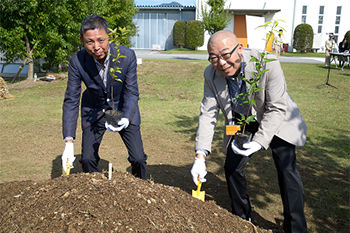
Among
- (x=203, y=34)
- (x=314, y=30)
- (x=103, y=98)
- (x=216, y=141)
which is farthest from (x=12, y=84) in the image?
(x=314, y=30)

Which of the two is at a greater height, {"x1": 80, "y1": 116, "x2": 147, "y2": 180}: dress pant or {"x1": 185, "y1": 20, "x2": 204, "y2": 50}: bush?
{"x1": 185, "y1": 20, "x2": 204, "y2": 50}: bush

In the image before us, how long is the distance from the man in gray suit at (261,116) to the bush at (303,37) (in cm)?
2679

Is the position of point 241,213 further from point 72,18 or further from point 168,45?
point 168,45

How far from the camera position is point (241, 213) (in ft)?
10.6

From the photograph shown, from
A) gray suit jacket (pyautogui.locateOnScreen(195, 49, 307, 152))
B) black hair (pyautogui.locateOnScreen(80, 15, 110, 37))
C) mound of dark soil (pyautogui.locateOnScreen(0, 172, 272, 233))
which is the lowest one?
mound of dark soil (pyautogui.locateOnScreen(0, 172, 272, 233))

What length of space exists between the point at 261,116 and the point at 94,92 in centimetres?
175

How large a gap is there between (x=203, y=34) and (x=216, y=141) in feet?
76.4

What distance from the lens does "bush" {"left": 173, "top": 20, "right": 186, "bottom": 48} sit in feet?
95.5

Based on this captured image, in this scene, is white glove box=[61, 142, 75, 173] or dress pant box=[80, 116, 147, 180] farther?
dress pant box=[80, 116, 147, 180]

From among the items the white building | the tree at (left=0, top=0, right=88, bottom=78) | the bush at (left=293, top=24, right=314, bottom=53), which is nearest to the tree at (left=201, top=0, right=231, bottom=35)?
the tree at (left=0, top=0, right=88, bottom=78)

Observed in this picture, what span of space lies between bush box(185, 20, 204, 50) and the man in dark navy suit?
2513 cm

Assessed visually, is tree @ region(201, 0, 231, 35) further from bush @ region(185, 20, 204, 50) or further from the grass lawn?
bush @ region(185, 20, 204, 50)

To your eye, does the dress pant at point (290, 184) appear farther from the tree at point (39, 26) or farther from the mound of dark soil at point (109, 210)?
the tree at point (39, 26)

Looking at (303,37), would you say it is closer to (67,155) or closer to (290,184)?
(290,184)
